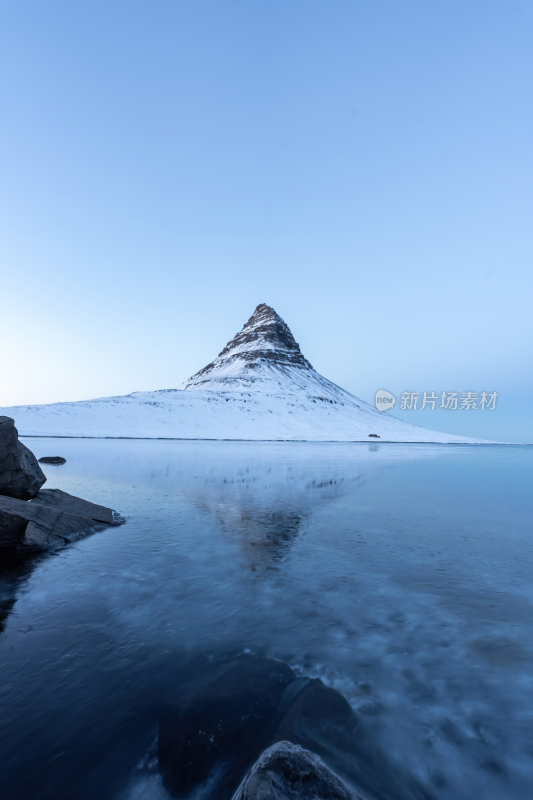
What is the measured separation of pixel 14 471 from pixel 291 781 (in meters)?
11.5

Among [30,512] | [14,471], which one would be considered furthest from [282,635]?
[14,471]

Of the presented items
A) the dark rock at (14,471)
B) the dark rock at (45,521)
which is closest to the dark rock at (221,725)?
the dark rock at (45,521)

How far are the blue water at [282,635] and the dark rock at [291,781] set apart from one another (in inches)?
41.0

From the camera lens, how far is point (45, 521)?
962 centimetres

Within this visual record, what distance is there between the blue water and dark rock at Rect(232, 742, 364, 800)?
104 centimetres

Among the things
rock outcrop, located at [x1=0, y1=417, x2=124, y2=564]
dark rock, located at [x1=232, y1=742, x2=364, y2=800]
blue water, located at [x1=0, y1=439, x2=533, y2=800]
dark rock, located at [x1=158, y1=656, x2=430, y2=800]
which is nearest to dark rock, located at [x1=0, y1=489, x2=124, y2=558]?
rock outcrop, located at [x1=0, y1=417, x2=124, y2=564]

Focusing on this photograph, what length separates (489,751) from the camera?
340 centimetres

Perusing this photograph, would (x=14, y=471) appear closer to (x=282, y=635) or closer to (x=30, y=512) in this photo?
(x=30, y=512)

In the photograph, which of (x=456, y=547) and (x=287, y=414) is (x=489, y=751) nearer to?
(x=456, y=547)

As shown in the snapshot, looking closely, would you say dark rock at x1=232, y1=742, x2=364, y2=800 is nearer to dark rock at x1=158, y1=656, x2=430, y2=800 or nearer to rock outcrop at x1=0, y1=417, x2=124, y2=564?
dark rock at x1=158, y1=656, x2=430, y2=800

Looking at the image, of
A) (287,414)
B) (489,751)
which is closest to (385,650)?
(489,751)

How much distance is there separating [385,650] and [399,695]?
2.65 ft

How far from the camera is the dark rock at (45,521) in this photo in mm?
8477

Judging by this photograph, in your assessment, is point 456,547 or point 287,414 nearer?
point 456,547
